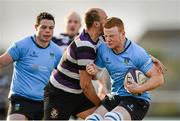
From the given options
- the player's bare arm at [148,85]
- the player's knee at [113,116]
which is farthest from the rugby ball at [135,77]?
the player's knee at [113,116]

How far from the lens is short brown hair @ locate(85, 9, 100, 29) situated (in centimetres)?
1202

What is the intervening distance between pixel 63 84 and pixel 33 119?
3.82 feet

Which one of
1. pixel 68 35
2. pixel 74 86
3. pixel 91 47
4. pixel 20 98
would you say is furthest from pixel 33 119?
pixel 68 35

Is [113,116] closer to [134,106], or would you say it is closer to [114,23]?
[134,106]

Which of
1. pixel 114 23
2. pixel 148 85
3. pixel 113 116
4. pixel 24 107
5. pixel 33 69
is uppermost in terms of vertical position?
pixel 114 23

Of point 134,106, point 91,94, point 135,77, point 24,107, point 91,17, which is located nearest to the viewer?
point 135,77

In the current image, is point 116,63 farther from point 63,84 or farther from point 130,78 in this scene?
point 63,84

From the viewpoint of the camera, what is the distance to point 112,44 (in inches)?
456

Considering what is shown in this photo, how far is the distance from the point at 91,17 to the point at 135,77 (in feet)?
3.68

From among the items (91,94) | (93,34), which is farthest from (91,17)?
(91,94)

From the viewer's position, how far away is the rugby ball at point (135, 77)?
11508 mm

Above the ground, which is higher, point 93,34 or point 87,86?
point 93,34

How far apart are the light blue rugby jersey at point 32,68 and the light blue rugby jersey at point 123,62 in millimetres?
1709

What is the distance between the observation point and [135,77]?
454 inches
